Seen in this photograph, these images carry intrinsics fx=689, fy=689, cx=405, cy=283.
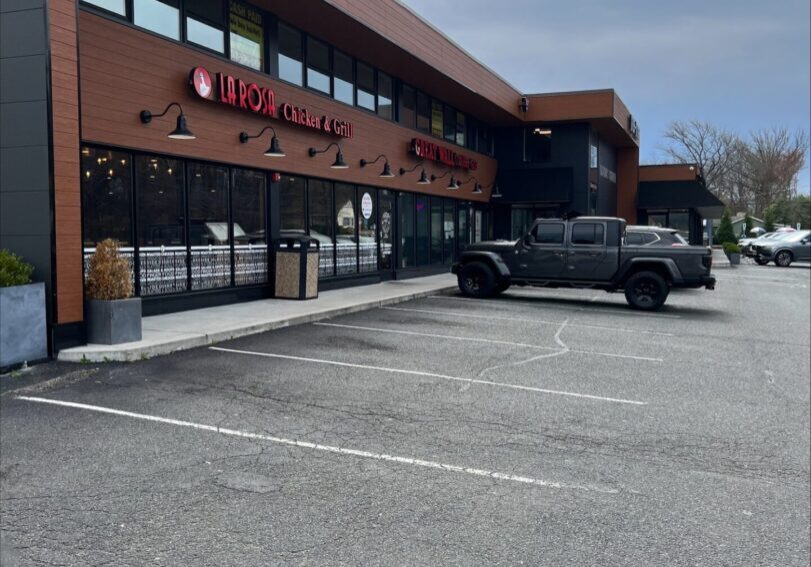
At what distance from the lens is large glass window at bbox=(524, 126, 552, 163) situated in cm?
3097

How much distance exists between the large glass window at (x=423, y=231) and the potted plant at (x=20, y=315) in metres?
15.7

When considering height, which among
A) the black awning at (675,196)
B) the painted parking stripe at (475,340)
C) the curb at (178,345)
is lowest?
the painted parking stripe at (475,340)

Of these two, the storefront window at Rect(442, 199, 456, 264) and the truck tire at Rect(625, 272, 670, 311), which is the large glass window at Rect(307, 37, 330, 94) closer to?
the truck tire at Rect(625, 272, 670, 311)

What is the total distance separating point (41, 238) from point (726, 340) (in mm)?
11001

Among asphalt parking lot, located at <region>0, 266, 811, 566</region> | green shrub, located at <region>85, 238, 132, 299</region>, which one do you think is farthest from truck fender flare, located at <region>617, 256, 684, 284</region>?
green shrub, located at <region>85, 238, 132, 299</region>

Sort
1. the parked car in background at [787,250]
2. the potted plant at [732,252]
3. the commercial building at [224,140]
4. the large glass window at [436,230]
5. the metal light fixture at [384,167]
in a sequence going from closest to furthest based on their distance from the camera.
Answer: the commercial building at [224,140], the metal light fixture at [384,167], the large glass window at [436,230], the potted plant at [732,252], the parked car in background at [787,250]

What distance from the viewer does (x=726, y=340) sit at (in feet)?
39.8

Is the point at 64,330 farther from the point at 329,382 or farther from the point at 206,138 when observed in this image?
the point at 206,138

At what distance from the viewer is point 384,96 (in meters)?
21.0

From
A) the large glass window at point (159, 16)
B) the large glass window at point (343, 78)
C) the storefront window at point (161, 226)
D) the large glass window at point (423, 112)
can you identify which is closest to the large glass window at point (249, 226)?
the storefront window at point (161, 226)

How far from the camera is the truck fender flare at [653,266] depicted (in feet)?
51.5

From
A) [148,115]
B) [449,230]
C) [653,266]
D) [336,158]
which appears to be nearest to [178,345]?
[148,115]

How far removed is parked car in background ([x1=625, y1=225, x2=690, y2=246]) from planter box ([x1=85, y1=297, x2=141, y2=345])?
11.5 metres

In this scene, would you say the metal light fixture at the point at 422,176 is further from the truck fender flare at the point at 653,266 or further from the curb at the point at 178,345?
the curb at the point at 178,345
